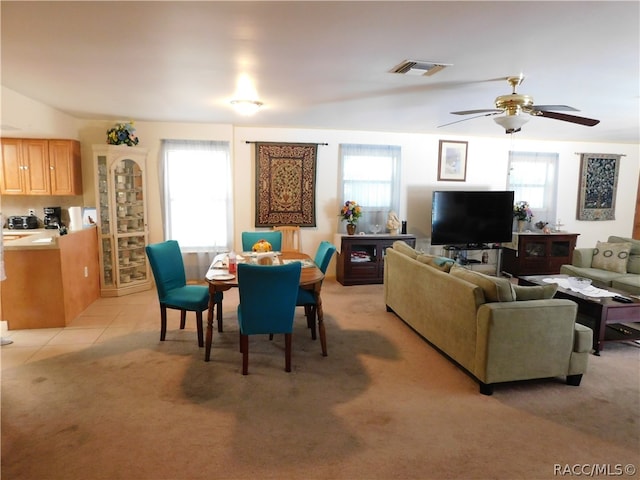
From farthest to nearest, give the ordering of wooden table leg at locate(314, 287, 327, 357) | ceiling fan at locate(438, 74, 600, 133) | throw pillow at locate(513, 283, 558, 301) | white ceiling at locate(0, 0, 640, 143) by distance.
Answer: wooden table leg at locate(314, 287, 327, 357) → ceiling fan at locate(438, 74, 600, 133) → throw pillow at locate(513, 283, 558, 301) → white ceiling at locate(0, 0, 640, 143)

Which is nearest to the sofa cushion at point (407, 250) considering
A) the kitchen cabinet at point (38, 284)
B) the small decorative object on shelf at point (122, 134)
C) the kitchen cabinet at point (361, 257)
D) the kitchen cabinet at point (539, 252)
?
the kitchen cabinet at point (361, 257)

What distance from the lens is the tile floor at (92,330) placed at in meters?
3.54

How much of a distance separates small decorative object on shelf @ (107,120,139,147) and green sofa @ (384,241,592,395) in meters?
4.51

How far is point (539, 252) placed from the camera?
6770 mm

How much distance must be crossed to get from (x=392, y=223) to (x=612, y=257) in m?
3.03

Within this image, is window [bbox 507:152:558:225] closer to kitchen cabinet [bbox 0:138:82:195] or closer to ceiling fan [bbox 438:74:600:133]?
ceiling fan [bbox 438:74:600:133]

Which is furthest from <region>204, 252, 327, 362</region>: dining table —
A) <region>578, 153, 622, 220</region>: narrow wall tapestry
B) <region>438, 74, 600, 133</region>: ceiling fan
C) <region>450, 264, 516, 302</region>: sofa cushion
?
<region>578, 153, 622, 220</region>: narrow wall tapestry

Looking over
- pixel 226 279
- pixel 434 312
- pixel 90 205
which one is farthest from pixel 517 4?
pixel 90 205

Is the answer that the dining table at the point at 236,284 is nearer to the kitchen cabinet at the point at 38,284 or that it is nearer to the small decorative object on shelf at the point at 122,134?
the kitchen cabinet at the point at 38,284

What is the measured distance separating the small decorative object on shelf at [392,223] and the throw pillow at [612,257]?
2797mm

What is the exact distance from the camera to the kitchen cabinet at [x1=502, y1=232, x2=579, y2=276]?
6648 millimetres

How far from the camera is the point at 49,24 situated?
7.40ft

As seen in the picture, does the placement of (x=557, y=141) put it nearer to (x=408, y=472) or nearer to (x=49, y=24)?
(x=408, y=472)

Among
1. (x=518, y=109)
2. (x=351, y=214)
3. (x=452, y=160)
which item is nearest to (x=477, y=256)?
(x=452, y=160)
